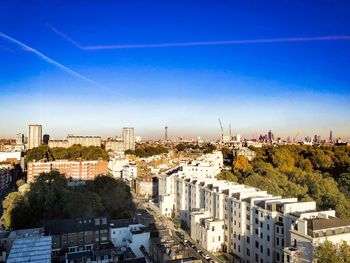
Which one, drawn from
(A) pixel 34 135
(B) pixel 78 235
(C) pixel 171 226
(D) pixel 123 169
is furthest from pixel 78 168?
(A) pixel 34 135

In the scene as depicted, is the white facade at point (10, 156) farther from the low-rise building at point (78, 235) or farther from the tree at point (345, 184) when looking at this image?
the tree at point (345, 184)

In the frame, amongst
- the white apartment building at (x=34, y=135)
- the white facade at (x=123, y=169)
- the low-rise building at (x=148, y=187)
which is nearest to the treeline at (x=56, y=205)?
the low-rise building at (x=148, y=187)

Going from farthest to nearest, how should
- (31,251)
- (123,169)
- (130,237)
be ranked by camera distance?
(123,169), (130,237), (31,251)

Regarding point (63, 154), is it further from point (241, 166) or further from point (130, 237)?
point (130, 237)

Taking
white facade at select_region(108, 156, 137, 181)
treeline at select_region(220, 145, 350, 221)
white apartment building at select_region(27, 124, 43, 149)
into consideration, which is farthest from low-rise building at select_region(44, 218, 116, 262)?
white apartment building at select_region(27, 124, 43, 149)

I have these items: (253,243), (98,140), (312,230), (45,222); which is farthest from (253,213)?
(98,140)

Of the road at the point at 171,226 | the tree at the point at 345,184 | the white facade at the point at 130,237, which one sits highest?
the tree at the point at 345,184

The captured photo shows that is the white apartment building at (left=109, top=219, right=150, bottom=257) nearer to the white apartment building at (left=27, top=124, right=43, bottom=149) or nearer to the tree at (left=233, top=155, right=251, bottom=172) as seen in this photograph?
the tree at (left=233, top=155, right=251, bottom=172)

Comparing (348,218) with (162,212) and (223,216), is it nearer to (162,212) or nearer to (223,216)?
(223,216)
